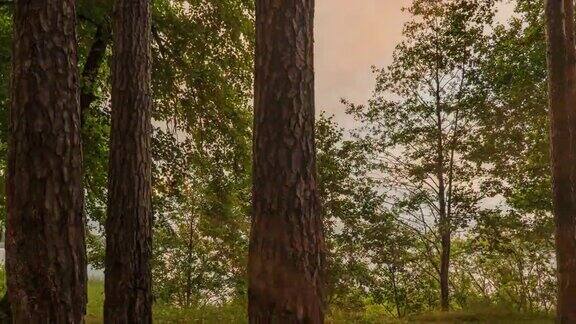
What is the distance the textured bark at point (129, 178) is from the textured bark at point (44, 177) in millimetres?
2105

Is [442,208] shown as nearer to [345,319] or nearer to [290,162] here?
[345,319]

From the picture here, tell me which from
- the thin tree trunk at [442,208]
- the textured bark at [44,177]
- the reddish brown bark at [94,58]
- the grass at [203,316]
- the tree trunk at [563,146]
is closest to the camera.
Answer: the textured bark at [44,177]

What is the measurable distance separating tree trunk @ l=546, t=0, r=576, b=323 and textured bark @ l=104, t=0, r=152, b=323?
5089mm

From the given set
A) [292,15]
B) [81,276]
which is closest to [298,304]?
[81,276]

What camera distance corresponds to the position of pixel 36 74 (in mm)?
3822

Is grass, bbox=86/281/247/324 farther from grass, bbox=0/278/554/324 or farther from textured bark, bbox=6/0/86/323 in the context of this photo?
textured bark, bbox=6/0/86/323

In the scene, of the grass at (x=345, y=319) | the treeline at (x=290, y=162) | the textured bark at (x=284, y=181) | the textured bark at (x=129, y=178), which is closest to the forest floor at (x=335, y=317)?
the grass at (x=345, y=319)

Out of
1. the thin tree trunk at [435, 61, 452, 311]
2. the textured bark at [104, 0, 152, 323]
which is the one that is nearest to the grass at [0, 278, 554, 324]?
the thin tree trunk at [435, 61, 452, 311]

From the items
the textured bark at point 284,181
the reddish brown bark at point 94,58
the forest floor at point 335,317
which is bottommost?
the forest floor at point 335,317

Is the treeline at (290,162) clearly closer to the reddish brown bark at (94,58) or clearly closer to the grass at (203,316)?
the reddish brown bark at (94,58)

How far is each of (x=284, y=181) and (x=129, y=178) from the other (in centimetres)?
302

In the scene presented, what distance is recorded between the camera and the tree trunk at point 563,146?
6.67m

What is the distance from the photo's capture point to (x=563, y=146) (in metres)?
6.93

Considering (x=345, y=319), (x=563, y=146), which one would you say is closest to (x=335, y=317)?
(x=345, y=319)
